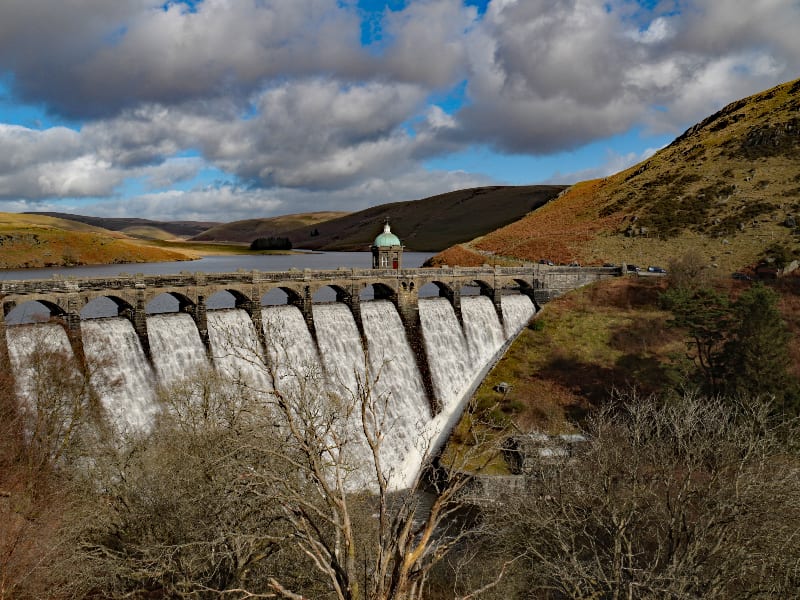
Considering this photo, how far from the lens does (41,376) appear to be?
3909 centimetres

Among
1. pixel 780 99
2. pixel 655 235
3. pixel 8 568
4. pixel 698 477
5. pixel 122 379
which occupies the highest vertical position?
pixel 780 99

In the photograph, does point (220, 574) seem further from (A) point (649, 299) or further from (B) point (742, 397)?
(A) point (649, 299)

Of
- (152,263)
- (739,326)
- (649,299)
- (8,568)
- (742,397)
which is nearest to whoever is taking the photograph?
(8,568)

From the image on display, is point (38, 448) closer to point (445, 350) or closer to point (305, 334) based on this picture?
point (305, 334)

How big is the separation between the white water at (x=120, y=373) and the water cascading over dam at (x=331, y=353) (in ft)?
0.25

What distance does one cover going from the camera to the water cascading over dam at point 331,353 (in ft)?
144

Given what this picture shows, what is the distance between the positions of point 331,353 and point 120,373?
20854 millimetres

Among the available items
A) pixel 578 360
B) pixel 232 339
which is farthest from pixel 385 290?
pixel 578 360

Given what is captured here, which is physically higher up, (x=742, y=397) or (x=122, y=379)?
(x=122, y=379)

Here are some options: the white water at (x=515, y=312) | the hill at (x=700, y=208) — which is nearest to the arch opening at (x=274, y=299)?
the white water at (x=515, y=312)

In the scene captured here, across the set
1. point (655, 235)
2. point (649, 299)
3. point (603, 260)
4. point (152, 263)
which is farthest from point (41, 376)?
point (152, 263)

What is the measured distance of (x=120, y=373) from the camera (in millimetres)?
44844

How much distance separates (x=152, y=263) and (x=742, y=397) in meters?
182

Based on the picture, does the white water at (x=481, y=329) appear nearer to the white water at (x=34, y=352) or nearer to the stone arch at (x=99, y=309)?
the stone arch at (x=99, y=309)
